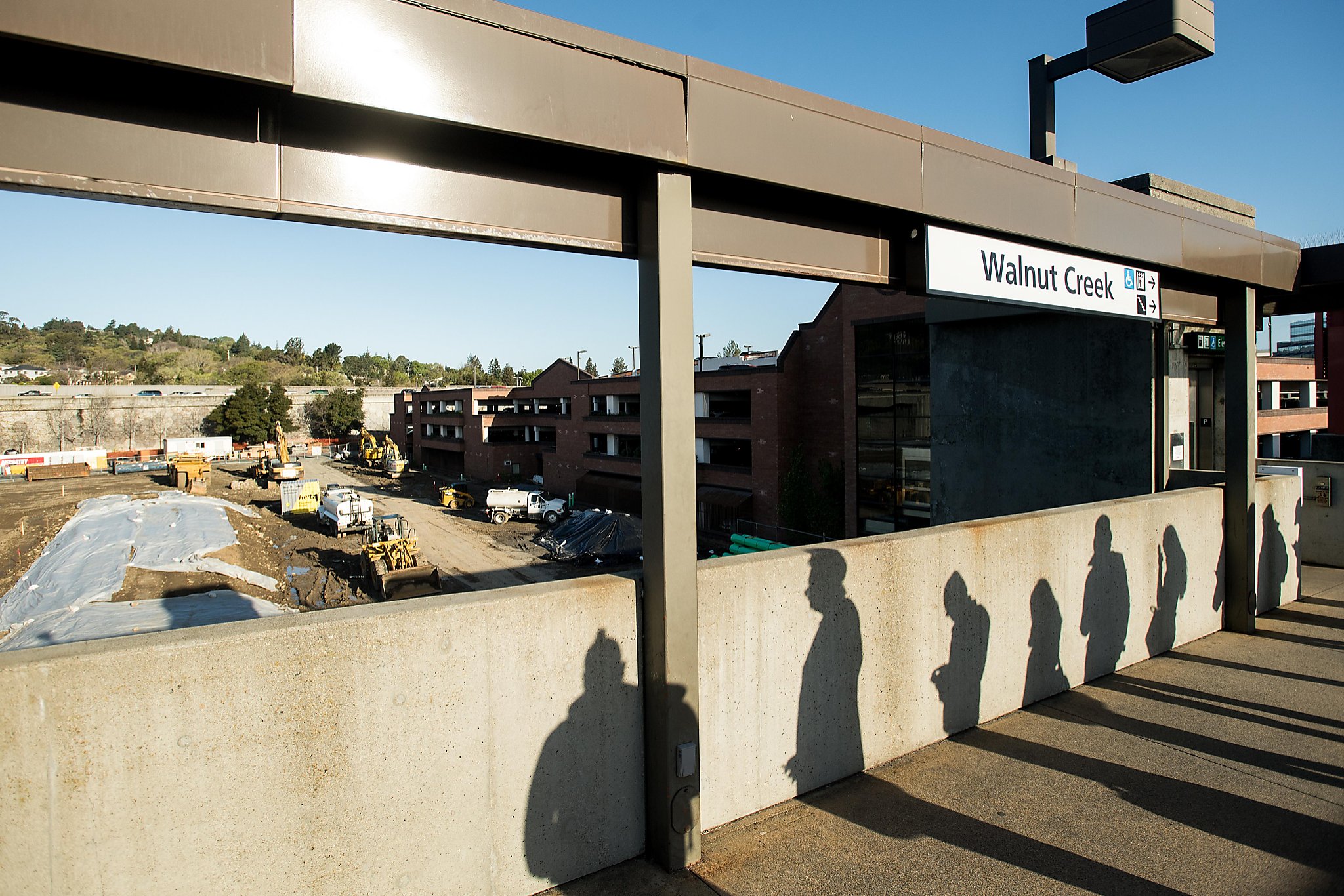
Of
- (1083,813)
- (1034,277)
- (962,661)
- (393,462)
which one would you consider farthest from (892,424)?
(393,462)

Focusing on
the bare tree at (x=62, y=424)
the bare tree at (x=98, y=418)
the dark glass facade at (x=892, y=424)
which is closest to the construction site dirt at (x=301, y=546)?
the dark glass facade at (x=892, y=424)

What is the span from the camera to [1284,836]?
410 centimetres

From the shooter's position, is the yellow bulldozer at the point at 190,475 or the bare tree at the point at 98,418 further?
the bare tree at the point at 98,418

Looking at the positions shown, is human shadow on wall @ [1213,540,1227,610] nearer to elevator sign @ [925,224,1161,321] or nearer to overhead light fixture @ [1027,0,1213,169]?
elevator sign @ [925,224,1161,321]

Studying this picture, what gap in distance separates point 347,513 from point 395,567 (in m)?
12.0

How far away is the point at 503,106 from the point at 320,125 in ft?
2.61

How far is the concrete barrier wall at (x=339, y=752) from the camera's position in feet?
8.25

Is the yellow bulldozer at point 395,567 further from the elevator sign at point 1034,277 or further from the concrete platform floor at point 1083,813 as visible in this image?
the elevator sign at point 1034,277

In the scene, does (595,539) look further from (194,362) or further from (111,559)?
(194,362)

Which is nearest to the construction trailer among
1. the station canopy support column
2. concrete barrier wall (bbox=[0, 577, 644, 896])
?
concrete barrier wall (bbox=[0, 577, 644, 896])

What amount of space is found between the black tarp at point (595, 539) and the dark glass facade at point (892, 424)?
31.8ft

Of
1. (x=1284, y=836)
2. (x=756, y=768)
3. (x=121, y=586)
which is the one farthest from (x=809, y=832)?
(x=121, y=586)

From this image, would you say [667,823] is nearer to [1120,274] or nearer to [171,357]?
[1120,274]

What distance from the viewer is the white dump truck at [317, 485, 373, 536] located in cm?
3472
